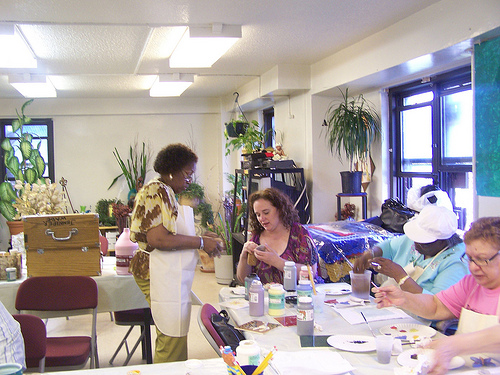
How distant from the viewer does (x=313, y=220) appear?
588 cm

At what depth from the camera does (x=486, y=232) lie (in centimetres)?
205

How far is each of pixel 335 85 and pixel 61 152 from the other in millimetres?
5381

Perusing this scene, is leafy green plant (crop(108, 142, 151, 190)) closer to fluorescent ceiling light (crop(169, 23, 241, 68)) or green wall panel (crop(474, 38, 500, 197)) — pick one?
fluorescent ceiling light (crop(169, 23, 241, 68))

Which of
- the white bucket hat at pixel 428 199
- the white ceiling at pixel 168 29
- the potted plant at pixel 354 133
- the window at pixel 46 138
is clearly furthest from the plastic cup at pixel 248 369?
the window at pixel 46 138

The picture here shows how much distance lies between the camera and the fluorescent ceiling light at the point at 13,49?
12.7ft

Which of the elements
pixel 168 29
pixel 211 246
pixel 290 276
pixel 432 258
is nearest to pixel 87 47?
pixel 168 29

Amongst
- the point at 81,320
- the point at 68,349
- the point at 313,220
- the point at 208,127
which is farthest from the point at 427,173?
the point at 208,127

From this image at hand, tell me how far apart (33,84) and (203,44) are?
9.49 feet

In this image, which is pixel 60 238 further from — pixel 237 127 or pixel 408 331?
pixel 237 127

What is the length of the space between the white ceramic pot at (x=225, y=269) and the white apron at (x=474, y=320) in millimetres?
4484

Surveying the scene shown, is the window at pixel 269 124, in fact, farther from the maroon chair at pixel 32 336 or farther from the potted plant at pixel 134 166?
the maroon chair at pixel 32 336

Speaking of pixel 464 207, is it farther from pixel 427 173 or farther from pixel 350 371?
pixel 350 371


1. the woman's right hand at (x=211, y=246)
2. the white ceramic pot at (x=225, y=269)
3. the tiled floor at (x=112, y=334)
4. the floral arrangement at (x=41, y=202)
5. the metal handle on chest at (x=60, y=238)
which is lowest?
the tiled floor at (x=112, y=334)

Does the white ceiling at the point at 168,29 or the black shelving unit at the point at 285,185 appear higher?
the white ceiling at the point at 168,29
